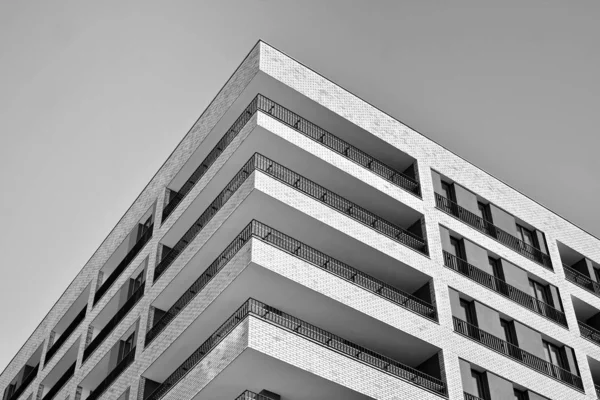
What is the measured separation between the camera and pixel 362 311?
32.6 meters

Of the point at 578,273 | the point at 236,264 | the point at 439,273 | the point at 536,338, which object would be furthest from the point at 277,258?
the point at 578,273

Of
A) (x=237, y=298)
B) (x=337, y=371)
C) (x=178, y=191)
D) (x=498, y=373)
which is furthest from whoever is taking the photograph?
(x=178, y=191)

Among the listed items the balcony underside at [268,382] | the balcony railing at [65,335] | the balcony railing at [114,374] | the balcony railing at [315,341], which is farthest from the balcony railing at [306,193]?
the balcony railing at [65,335]

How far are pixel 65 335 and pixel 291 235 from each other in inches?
810

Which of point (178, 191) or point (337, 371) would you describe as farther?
point (178, 191)

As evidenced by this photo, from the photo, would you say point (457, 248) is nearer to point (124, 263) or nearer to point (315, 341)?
point (315, 341)

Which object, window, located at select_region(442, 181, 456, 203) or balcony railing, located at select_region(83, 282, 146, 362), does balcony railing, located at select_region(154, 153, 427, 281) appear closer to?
A: balcony railing, located at select_region(83, 282, 146, 362)

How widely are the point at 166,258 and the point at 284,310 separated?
937 centimetres

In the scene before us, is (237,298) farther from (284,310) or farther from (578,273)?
(578,273)

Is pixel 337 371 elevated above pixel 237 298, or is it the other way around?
pixel 237 298

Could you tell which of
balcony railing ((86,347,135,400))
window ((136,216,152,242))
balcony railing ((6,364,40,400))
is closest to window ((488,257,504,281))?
balcony railing ((86,347,135,400))

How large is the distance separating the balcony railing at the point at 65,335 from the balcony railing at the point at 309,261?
12.8 m

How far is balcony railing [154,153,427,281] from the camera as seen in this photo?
34.8 meters

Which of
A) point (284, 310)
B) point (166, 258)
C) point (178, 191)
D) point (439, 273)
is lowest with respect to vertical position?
point (284, 310)
